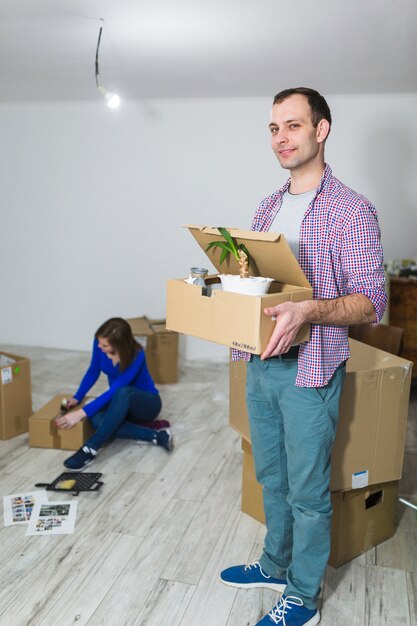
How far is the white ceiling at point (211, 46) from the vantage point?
7.80 feet

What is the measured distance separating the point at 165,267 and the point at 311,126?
10.2ft

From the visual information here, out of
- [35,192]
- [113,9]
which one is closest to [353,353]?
[113,9]

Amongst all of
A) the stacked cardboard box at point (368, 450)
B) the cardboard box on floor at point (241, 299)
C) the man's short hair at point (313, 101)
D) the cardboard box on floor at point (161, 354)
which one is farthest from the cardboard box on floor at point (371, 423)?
the cardboard box on floor at point (161, 354)

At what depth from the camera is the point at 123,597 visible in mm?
1870

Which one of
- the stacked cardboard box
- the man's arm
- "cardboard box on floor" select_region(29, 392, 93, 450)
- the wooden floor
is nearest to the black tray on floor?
the wooden floor

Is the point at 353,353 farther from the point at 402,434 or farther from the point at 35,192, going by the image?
the point at 35,192

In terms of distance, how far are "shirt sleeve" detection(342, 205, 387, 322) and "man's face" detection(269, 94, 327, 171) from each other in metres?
0.22

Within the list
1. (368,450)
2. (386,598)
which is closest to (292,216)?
(368,450)

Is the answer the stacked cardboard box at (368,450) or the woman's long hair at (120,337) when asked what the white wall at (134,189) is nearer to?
the woman's long hair at (120,337)

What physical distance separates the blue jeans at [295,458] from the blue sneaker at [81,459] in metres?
1.18

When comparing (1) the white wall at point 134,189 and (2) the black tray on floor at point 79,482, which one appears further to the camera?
(1) the white wall at point 134,189

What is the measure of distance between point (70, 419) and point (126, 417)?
314mm

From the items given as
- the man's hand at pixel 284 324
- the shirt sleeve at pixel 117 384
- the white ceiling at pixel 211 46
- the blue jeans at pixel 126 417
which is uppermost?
the white ceiling at pixel 211 46

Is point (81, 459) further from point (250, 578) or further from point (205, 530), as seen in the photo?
point (250, 578)
